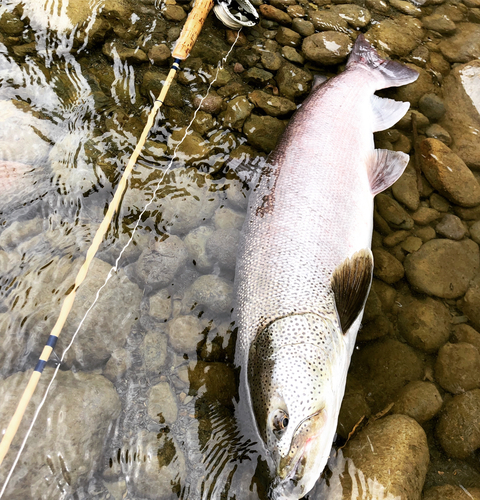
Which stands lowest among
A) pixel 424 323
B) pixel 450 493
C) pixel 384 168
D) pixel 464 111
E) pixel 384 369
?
pixel 450 493

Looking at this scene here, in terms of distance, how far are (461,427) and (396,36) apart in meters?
3.92

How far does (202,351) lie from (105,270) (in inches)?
35.1

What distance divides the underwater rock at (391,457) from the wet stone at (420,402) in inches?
4.4

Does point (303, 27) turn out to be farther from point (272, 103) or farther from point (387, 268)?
point (387, 268)

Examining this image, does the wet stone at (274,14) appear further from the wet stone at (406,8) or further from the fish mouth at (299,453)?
the fish mouth at (299,453)

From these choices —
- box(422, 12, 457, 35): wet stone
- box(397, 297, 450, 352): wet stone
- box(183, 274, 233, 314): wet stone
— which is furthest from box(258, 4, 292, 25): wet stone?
box(397, 297, 450, 352): wet stone

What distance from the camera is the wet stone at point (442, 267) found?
9.65 feet

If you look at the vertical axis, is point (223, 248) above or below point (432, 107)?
below

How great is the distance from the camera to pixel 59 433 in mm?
2092

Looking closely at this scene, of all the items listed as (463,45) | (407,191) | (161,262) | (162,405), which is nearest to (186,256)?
(161,262)

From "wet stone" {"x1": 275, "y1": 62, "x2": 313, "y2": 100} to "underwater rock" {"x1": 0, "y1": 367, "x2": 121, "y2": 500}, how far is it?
3038 millimetres

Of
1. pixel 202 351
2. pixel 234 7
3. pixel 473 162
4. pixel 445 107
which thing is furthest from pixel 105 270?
pixel 445 107

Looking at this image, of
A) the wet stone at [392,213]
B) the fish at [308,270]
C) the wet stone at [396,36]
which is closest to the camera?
the fish at [308,270]

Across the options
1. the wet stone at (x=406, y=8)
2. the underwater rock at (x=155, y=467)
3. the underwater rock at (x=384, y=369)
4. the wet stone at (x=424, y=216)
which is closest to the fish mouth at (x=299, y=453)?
the underwater rock at (x=155, y=467)
